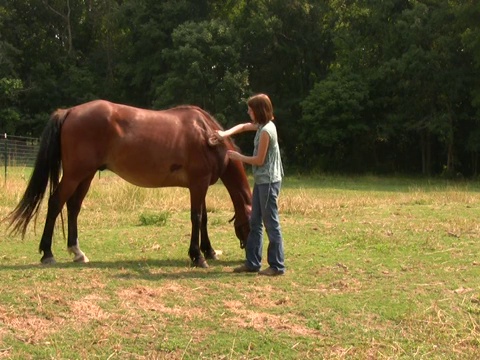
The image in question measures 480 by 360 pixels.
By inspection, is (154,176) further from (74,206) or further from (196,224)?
(74,206)

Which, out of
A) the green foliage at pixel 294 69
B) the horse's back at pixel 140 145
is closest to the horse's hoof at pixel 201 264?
the horse's back at pixel 140 145

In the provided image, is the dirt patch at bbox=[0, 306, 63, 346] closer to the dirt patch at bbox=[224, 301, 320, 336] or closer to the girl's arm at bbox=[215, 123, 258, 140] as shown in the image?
the dirt patch at bbox=[224, 301, 320, 336]

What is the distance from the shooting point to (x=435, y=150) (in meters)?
35.8

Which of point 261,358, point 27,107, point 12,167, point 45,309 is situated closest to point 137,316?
point 45,309

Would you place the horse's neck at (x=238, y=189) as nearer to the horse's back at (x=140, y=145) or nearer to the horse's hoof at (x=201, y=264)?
the horse's back at (x=140, y=145)

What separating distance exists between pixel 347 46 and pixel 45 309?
105 feet

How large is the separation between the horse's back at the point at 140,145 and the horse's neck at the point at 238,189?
18 centimetres

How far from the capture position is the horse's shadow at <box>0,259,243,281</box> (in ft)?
22.9

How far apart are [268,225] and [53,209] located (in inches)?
98.9

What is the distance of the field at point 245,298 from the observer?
16.2ft

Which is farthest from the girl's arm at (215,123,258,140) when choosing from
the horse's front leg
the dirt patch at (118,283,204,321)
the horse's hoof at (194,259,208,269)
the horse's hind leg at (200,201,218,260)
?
the dirt patch at (118,283,204,321)

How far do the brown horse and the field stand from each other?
534 mm

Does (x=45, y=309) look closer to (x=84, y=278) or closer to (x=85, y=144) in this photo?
(x=84, y=278)

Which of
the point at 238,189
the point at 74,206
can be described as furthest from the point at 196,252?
the point at 74,206
